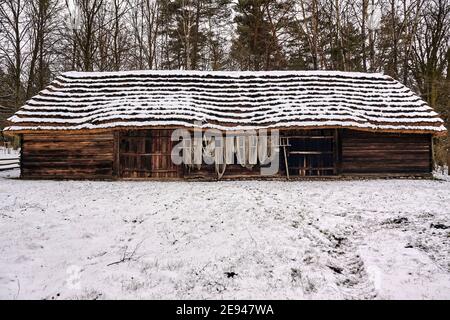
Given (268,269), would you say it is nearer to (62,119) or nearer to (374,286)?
(374,286)

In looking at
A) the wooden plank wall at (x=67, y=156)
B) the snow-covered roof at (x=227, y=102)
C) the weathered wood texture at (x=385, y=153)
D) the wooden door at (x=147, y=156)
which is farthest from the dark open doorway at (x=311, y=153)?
the wooden plank wall at (x=67, y=156)

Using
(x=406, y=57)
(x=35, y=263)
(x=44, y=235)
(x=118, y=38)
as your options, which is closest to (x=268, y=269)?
(x=35, y=263)

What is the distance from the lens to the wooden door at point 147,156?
39.1ft

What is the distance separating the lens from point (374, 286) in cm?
342

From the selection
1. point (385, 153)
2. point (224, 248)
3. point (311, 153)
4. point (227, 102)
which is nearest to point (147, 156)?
point (227, 102)

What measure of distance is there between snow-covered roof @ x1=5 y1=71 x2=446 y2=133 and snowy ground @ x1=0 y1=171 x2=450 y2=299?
494 cm

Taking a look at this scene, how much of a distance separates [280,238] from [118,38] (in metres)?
22.1

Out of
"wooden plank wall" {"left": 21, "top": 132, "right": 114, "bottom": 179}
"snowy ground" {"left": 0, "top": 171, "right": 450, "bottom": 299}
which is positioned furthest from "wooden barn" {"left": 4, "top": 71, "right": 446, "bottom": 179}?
"snowy ground" {"left": 0, "top": 171, "right": 450, "bottom": 299}

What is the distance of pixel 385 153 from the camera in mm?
12320

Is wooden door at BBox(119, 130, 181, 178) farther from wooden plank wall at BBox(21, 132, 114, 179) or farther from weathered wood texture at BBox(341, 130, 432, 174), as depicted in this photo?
weathered wood texture at BBox(341, 130, 432, 174)

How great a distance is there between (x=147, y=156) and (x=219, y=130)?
3445 millimetres

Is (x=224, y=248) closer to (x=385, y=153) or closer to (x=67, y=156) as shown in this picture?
(x=67, y=156)

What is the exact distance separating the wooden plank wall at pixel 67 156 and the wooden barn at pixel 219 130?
44mm

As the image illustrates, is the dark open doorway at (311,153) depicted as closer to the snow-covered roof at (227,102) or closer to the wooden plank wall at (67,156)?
the snow-covered roof at (227,102)
